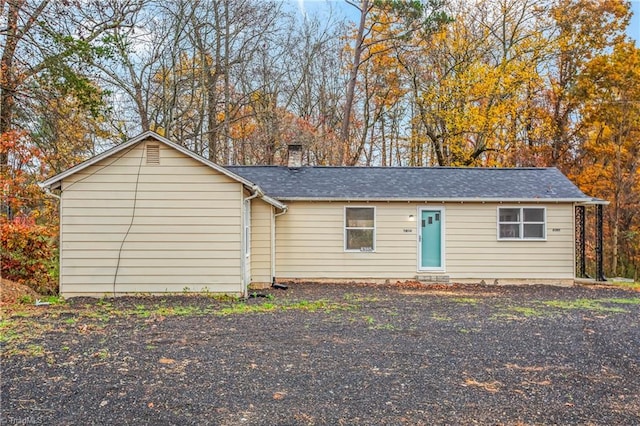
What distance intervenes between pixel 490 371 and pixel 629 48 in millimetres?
18104

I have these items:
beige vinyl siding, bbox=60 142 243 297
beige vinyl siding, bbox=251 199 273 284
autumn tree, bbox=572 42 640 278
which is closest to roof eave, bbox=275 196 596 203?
beige vinyl siding, bbox=251 199 273 284

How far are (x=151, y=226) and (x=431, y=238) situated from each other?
23.8ft

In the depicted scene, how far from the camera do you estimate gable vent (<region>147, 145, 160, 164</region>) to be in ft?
31.8

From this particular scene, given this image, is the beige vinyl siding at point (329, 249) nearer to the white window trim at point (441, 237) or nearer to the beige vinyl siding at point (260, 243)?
the white window trim at point (441, 237)

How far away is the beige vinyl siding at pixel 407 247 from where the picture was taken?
40.9 feet

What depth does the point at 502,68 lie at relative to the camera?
19.4 m

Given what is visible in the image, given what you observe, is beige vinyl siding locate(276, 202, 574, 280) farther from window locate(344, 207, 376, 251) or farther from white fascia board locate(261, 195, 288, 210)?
white fascia board locate(261, 195, 288, 210)

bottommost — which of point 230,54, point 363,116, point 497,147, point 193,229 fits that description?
point 193,229

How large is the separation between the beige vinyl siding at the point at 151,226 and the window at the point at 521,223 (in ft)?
23.9

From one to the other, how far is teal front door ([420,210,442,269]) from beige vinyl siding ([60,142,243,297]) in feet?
17.6

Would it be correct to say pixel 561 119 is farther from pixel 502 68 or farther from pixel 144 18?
pixel 144 18

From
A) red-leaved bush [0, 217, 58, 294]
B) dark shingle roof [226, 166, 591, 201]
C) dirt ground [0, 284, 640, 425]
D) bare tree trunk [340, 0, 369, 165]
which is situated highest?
bare tree trunk [340, 0, 369, 165]

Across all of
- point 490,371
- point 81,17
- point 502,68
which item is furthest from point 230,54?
point 490,371

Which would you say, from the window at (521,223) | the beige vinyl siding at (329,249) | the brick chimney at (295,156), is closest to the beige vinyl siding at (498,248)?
the window at (521,223)
